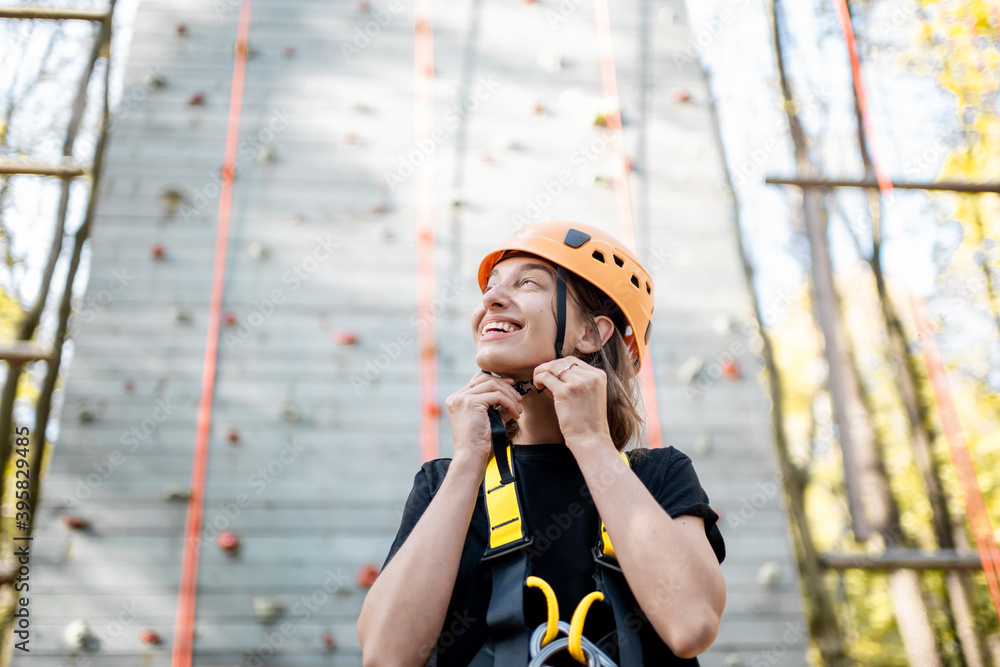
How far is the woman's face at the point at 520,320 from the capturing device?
174cm

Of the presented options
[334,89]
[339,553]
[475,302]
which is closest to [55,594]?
[339,553]

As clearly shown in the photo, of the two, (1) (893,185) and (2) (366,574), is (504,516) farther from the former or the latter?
(1) (893,185)

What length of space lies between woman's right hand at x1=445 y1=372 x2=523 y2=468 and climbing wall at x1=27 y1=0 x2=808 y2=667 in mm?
2620

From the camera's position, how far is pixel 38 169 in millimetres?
3186

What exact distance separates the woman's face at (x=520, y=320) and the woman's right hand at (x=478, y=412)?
0.27ft

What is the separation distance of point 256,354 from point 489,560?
10.8 feet

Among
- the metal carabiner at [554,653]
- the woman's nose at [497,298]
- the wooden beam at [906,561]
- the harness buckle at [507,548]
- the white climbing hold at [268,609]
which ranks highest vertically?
the woman's nose at [497,298]

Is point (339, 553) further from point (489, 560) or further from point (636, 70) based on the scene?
point (636, 70)

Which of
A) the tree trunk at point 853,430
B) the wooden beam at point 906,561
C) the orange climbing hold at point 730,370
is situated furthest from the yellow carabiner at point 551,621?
the orange climbing hold at point 730,370

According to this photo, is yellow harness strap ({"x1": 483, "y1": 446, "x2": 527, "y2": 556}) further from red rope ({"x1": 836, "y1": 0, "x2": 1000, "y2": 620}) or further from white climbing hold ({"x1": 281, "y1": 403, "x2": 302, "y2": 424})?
red rope ({"x1": 836, "y1": 0, "x2": 1000, "y2": 620})

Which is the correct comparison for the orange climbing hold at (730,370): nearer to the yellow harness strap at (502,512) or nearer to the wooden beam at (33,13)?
the yellow harness strap at (502,512)

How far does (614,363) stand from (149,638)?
307 centimetres

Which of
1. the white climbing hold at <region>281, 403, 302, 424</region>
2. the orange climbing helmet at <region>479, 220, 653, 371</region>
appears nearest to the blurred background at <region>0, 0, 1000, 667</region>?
the white climbing hold at <region>281, 403, 302, 424</region>

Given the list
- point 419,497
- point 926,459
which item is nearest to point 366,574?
point 419,497
